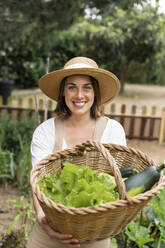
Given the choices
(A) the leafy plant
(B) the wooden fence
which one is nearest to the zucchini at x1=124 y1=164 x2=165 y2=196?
(A) the leafy plant

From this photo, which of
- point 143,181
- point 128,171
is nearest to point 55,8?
point 128,171

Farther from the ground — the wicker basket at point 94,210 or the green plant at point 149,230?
the wicker basket at point 94,210

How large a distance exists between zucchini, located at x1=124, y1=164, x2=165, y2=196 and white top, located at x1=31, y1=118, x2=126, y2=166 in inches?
18.6

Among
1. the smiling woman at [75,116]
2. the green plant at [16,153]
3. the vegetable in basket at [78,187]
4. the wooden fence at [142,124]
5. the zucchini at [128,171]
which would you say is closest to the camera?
the vegetable in basket at [78,187]

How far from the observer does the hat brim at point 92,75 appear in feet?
5.05

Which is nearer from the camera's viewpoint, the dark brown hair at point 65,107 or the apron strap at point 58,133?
the apron strap at point 58,133

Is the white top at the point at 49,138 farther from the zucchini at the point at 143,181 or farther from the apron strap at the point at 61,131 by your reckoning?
the zucchini at the point at 143,181

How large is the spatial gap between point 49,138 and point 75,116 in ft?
0.78

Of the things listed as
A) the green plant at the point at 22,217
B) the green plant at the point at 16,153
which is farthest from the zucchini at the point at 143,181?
the green plant at the point at 16,153

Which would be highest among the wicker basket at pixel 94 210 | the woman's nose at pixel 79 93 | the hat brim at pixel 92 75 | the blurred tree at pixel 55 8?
the blurred tree at pixel 55 8

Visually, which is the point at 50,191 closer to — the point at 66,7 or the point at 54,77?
the point at 54,77

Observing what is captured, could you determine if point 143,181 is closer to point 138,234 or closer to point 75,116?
point 138,234

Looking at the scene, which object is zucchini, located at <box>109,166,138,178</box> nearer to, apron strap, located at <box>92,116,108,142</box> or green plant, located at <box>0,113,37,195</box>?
apron strap, located at <box>92,116,108,142</box>

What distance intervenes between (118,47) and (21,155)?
27.1 feet
